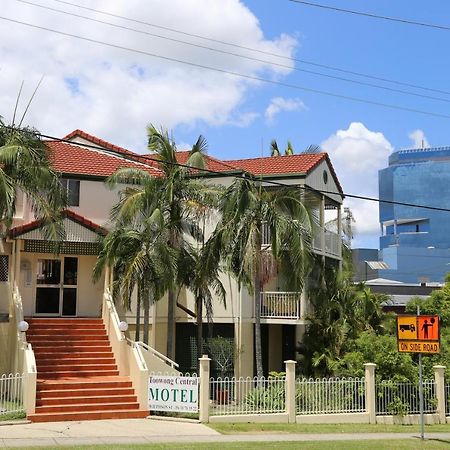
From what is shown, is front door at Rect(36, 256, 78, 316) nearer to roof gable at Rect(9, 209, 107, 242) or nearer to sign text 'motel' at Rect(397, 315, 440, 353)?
roof gable at Rect(9, 209, 107, 242)

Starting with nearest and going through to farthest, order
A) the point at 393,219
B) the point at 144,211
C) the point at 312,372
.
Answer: the point at 144,211
the point at 312,372
the point at 393,219

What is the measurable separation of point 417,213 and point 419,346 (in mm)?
98620

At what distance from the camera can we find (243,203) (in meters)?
19.6

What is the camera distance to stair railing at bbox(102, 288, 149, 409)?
1775 centimetres

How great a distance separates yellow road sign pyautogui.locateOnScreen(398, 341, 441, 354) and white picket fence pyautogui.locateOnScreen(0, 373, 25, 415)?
9.30 metres

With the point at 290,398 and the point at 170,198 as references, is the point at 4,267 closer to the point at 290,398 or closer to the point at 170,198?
the point at 170,198

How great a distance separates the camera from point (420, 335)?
16.7m

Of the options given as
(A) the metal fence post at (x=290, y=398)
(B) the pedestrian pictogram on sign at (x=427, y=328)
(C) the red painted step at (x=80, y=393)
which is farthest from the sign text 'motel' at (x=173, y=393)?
(B) the pedestrian pictogram on sign at (x=427, y=328)

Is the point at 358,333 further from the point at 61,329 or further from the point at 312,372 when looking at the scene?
the point at 61,329

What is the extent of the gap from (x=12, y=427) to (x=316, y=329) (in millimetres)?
10997

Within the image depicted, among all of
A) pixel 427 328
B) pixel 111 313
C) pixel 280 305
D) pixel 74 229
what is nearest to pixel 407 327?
pixel 427 328

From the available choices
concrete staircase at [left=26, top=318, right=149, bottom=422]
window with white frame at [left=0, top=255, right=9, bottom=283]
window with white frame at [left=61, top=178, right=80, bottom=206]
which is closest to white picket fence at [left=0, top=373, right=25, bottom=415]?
concrete staircase at [left=26, top=318, right=149, bottom=422]

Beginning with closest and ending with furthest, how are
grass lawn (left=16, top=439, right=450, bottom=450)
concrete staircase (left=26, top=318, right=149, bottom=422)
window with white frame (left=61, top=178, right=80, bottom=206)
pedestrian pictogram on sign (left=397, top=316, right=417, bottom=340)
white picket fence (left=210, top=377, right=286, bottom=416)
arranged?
grass lawn (left=16, top=439, right=450, bottom=450) < pedestrian pictogram on sign (left=397, top=316, right=417, bottom=340) < concrete staircase (left=26, top=318, right=149, bottom=422) < white picket fence (left=210, top=377, right=286, bottom=416) < window with white frame (left=61, top=178, right=80, bottom=206)

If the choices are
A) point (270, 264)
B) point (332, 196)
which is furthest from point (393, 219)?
point (270, 264)
